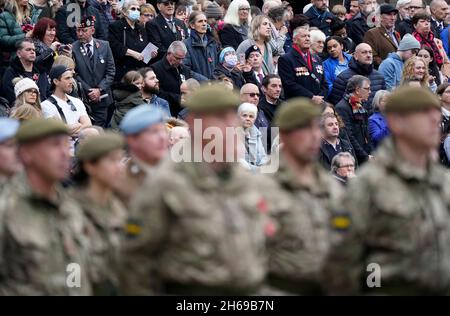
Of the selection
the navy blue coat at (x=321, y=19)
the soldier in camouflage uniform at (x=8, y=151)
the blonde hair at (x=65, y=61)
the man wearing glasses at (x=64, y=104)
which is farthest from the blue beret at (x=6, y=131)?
the navy blue coat at (x=321, y=19)

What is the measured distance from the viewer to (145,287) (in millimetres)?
7340

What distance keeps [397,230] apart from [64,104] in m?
7.96

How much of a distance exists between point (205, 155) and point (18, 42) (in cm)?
947

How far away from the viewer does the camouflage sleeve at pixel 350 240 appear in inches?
297

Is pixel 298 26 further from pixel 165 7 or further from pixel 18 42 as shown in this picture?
pixel 18 42

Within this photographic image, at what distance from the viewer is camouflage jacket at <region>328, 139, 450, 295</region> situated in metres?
7.51

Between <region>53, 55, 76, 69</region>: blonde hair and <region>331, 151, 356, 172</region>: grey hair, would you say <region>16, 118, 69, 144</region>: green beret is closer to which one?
<region>331, 151, 356, 172</region>: grey hair

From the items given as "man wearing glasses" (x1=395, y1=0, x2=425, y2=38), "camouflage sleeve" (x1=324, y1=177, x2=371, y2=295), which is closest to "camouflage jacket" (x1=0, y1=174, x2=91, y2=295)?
"camouflage sleeve" (x1=324, y1=177, x2=371, y2=295)

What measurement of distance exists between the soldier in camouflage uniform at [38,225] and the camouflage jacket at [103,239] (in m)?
0.34

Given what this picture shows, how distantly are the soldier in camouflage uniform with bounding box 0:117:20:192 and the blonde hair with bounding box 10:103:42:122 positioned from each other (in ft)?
14.5

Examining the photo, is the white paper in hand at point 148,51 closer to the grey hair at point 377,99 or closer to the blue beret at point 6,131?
the grey hair at point 377,99

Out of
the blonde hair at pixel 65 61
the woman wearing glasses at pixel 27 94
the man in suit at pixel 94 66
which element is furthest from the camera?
the man in suit at pixel 94 66

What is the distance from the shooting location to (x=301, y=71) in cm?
1797
